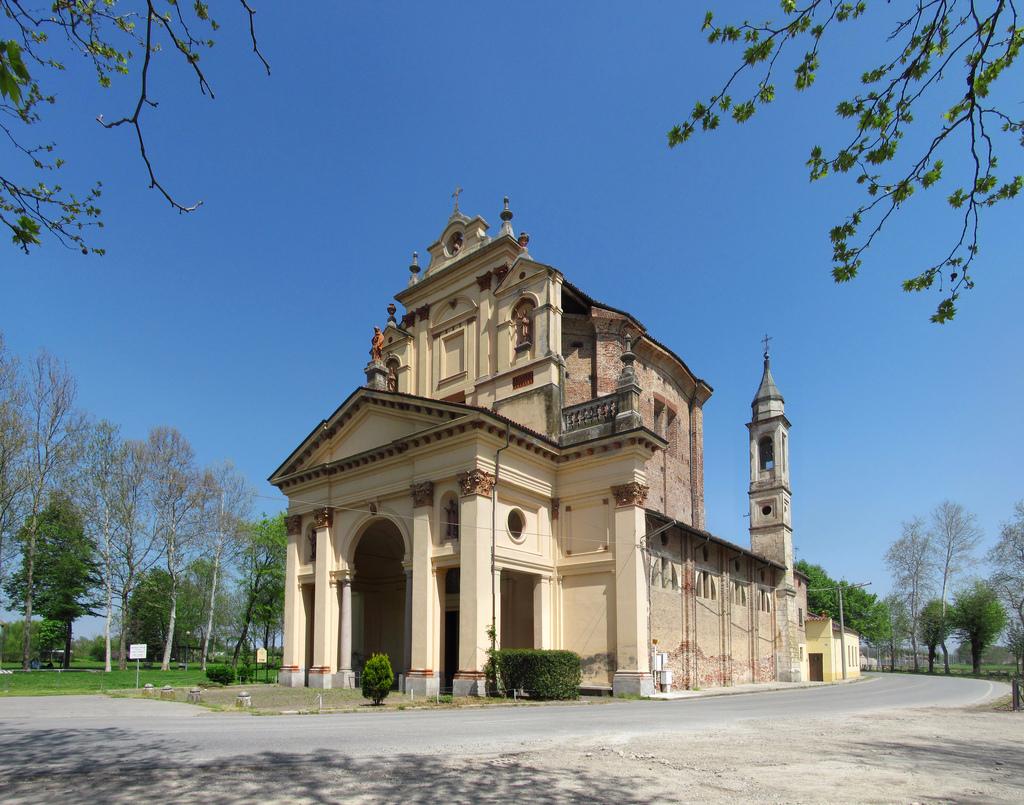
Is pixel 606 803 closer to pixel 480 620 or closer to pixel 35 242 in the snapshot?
pixel 35 242

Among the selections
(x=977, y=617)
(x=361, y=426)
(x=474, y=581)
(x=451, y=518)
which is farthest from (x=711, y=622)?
(x=977, y=617)

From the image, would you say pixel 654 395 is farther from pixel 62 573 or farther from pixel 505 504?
pixel 62 573

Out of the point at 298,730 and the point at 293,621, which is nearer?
the point at 298,730

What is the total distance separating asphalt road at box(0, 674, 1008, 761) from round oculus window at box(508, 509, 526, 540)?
6.13 m

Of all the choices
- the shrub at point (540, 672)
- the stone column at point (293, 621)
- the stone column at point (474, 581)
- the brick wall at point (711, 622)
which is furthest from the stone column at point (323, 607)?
the brick wall at point (711, 622)

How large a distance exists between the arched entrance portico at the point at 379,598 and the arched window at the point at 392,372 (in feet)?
21.2

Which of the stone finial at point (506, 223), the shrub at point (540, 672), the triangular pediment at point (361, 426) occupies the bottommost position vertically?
the shrub at point (540, 672)

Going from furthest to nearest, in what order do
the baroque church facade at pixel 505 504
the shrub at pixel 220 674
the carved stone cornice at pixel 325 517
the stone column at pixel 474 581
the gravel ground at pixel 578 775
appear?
the carved stone cornice at pixel 325 517, the shrub at pixel 220 674, the baroque church facade at pixel 505 504, the stone column at pixel 474 581, the gravel ground at pixel 578 775

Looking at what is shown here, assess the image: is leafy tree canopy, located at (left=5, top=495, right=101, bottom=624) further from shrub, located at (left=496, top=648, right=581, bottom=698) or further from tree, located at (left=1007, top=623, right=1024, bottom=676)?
tree, located at (left=1007, top=623, right=1024, bottom=676)

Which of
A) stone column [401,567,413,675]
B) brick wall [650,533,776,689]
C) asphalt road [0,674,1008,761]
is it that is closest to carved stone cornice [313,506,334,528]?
stone column [401,567,413,675]

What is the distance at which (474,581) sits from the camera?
67.4 ft

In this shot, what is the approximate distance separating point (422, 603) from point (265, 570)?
29.5 m

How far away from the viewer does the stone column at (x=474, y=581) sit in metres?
20.1

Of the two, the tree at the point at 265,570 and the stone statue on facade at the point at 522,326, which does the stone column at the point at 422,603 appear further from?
the tree at the point at 265,570
